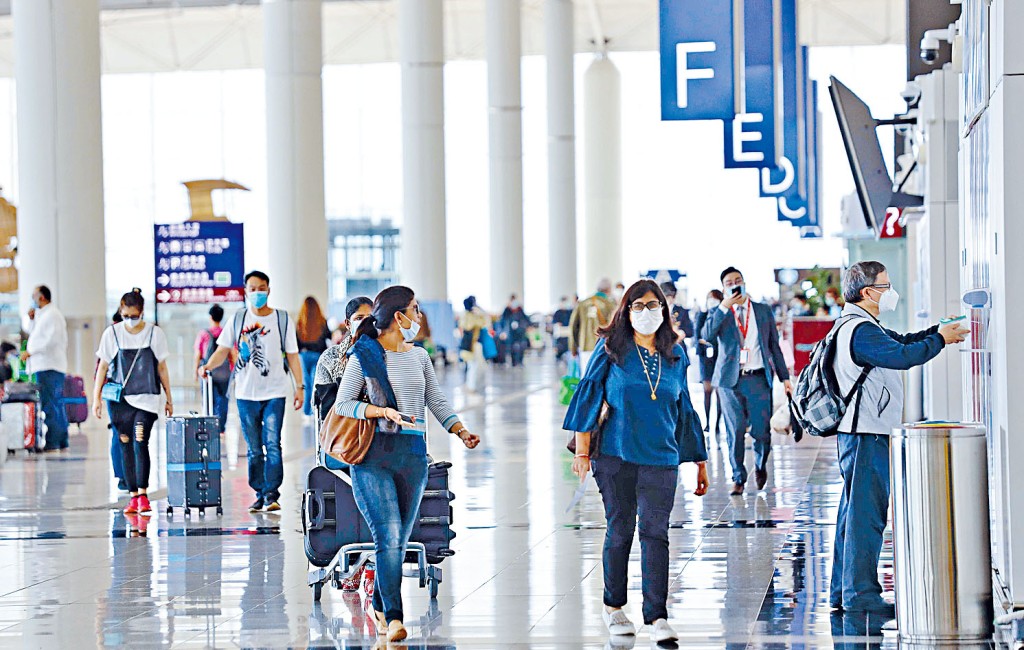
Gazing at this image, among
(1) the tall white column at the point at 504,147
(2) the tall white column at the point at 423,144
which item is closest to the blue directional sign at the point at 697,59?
(2) the tall white column at the point at 423,144

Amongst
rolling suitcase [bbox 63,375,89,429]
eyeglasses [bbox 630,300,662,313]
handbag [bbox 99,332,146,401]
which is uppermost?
eyeglasses [bbox 630,300,662,313]

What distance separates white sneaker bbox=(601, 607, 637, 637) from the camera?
7457 millimetres

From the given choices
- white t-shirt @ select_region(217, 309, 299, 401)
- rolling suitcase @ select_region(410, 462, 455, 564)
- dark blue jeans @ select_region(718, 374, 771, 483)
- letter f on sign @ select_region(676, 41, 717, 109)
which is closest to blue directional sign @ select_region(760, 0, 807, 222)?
letter f on sign @ select_region(676, 41, 717, 109)

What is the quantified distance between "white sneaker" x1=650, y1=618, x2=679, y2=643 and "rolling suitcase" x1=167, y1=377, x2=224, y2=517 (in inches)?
233

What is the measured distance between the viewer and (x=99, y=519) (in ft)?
40.7

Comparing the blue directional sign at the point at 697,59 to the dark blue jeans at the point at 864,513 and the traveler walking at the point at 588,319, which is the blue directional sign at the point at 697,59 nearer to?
the dark blue jeans at the point at 864,513

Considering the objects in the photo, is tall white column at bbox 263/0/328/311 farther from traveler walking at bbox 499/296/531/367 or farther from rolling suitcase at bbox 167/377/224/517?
rolling suitcase at bbox 167/377/224/517

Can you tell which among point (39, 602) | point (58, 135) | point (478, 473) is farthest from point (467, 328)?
point (39, 602)

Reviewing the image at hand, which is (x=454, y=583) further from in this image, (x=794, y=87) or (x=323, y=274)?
(x=323, y=274)

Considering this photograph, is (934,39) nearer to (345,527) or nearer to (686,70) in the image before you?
(686,70)

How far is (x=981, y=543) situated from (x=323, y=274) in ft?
73.0

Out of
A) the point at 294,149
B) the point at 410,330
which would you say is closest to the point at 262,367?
the point at 410,330

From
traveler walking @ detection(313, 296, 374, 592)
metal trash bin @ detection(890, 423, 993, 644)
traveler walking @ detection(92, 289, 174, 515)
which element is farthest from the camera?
traveler walking @ detection(92, 289, 174, 515)

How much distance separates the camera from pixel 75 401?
69.9ft
